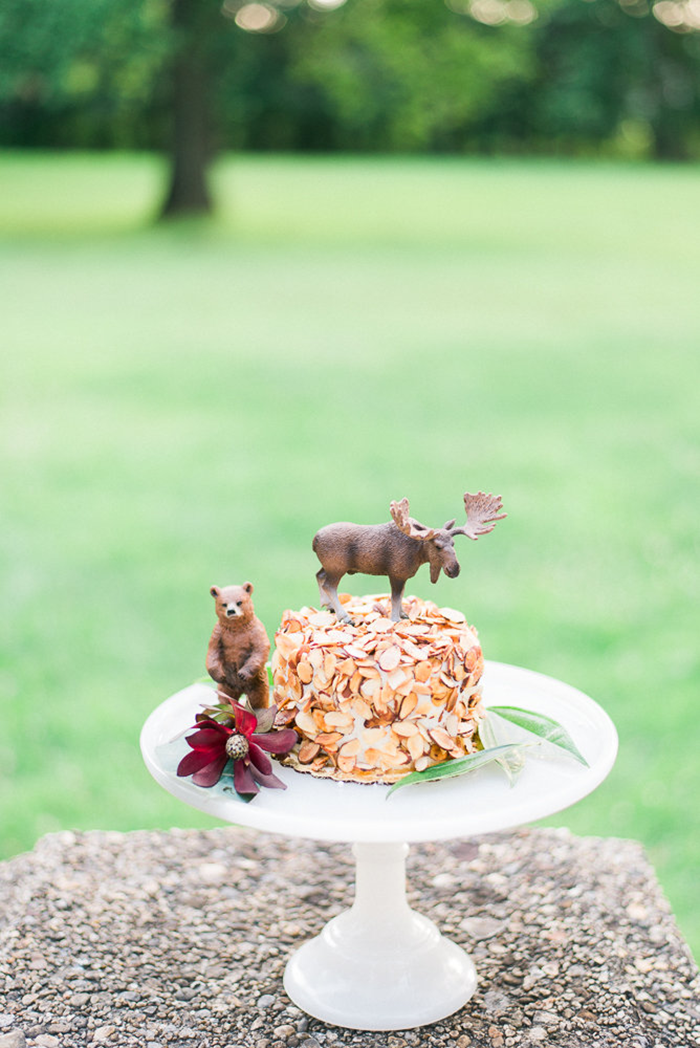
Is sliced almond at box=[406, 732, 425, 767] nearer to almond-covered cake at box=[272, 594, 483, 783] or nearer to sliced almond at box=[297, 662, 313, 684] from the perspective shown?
almond-covered cake at box=[272, 594, 483, 783]

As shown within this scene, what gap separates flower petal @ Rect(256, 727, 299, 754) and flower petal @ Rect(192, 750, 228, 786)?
2.2 inches

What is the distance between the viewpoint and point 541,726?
1.89 m

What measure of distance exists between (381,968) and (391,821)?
1.72 feet

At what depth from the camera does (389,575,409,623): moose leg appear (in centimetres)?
189

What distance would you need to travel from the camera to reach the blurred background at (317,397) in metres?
3.88

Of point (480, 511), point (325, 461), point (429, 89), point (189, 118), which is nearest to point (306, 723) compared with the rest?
point (480, 511)

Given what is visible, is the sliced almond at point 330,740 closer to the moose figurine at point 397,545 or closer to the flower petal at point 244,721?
the flower petal at point 244,721

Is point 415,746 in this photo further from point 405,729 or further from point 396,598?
point 396,598

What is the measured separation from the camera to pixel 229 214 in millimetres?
15586

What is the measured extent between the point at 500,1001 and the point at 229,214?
14.4m

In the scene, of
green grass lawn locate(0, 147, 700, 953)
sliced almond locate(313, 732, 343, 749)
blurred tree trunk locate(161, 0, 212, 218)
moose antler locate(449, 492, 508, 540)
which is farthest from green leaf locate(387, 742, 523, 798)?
blurred tree trunk locate(161, 0, 212, 218)

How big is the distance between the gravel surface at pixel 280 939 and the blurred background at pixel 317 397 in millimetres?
423

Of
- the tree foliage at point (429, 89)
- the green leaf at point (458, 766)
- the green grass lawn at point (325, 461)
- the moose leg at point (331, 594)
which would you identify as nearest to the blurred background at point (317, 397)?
the green grass lawn at point (325, 461)

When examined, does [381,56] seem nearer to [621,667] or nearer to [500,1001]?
[621,667]
